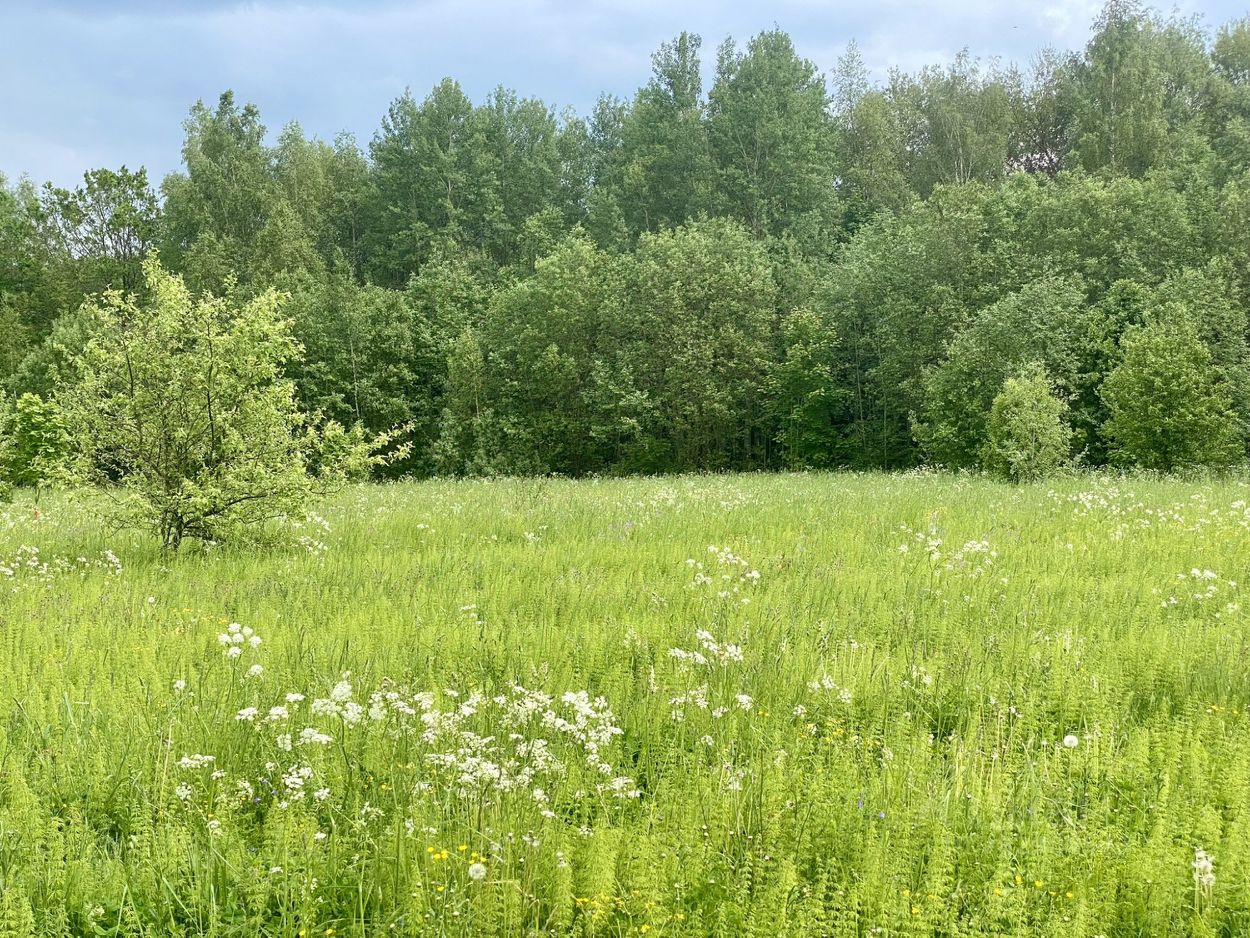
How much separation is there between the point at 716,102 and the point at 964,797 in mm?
52541

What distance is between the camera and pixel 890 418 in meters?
36.7

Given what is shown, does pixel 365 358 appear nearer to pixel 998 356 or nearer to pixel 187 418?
pixel 998 356

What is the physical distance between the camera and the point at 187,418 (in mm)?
9234

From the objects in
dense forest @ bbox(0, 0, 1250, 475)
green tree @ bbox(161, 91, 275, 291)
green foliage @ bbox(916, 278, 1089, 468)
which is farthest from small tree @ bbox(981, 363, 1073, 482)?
green tree @ bbox(161, 91, 275, 291)

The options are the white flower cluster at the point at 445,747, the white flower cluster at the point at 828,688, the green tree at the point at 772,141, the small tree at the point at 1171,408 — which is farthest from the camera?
the green tree at the point at 772,141

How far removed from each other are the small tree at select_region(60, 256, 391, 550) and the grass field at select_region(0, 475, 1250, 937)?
1.76 m

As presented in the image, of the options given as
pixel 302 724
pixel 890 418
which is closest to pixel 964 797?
pixel 302 724

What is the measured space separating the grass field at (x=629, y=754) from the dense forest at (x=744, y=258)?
60.7 ft

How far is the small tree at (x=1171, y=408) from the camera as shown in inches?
900

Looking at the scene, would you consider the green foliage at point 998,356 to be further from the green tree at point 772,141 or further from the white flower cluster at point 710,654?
the white flower cluster at point 710,654

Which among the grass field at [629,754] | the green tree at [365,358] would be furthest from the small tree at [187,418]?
the green tree at [365,358]

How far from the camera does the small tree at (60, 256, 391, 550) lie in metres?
8.95

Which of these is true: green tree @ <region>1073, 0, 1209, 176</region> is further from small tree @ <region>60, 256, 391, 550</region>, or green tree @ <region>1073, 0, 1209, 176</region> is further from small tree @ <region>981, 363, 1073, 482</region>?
small tree @ <region>60, 256, 391, 550</region>

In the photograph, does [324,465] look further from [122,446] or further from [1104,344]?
[1104,344]
